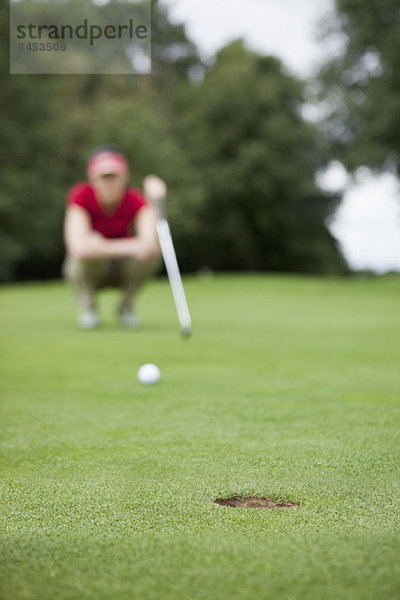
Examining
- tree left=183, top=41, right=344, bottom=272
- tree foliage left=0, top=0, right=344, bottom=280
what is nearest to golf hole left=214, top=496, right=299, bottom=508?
tree foliage left=0, top=0, right=344, bottom=280

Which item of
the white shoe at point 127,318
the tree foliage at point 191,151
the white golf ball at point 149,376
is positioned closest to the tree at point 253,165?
the tree foliage at point 191,151

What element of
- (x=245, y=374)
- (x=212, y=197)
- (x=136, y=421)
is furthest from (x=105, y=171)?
(x=212, y=197)

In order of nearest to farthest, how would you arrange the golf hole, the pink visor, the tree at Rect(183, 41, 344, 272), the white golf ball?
1. the golf hole
2. the white golf ball
3. the pink visor
4. the tree at Rect(183, 41, 344, 272)

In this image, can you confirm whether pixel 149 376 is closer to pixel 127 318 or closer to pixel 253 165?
pixel 127 318

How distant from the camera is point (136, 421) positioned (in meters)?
2.76

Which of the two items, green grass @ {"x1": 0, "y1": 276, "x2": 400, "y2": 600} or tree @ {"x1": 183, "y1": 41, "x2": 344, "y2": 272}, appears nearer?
green grass @ {"x1": 0, "y1": 276, "x2": 400, "y2": 600}

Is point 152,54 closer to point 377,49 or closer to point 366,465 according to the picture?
point 377,49

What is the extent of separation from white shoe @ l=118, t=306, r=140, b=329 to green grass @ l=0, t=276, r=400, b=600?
2165 mm

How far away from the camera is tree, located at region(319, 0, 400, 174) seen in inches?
655

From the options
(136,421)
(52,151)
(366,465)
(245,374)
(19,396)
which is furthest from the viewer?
(52,151)

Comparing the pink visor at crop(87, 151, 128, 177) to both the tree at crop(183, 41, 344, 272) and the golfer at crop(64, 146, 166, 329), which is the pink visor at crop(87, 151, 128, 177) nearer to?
the golfer at crop(64, 146, 166, 329)

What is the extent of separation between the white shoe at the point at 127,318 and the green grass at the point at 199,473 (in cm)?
216

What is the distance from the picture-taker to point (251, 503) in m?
1.80

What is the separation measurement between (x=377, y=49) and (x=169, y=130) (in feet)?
42.2
